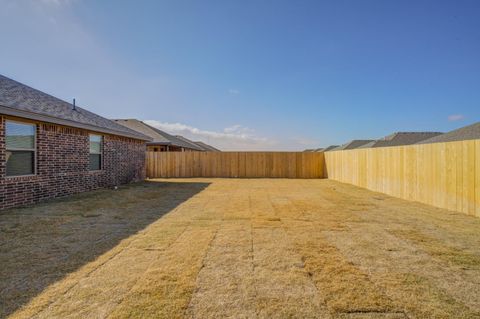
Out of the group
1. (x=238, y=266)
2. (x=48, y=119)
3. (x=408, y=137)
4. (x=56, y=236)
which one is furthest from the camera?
(x=408, y=137)

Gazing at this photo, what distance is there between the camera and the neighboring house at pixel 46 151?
6277 mm

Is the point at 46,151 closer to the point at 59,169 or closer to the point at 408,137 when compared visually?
the point at 59,169

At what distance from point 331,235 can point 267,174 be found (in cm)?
1225

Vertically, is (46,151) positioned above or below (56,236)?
above

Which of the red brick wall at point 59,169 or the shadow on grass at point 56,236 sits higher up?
the red brick wall at point 59,169

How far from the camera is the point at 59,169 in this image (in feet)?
25.9

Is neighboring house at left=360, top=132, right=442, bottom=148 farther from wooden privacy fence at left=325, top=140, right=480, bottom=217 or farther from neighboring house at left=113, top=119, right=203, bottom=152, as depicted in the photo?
neighboring house at left=113, top=119, right=203, bottom=152

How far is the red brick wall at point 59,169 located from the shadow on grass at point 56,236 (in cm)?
56

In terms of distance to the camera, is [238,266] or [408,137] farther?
[408,137]

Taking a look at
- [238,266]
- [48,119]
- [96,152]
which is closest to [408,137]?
[96,152]

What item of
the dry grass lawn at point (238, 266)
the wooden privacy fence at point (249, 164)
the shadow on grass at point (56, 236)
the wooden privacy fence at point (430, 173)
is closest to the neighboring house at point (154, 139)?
the wooden privacy fence at point (249, 164)

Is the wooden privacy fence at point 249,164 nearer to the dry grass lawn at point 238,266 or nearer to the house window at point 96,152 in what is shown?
the house window at point 96,152

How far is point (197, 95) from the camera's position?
15.1m

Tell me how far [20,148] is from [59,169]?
1.37m
